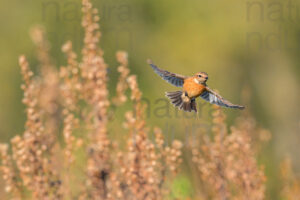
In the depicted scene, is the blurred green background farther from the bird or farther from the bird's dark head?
the bird's dark head

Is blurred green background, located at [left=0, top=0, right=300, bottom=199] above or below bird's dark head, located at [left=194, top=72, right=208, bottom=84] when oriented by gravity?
above

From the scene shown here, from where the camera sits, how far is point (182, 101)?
4188 mm

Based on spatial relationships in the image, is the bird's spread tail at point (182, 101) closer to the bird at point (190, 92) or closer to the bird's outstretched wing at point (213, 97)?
the bird at point (190, 92)

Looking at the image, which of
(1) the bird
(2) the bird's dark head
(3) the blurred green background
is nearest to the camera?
(2) the bird's dark head

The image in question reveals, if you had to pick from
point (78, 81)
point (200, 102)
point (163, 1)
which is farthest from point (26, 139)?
point (163, 1)

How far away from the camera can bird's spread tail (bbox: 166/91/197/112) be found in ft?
13.3

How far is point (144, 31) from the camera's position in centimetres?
1652

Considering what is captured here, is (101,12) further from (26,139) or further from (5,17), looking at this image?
(26,139)

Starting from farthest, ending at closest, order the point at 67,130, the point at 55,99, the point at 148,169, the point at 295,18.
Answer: the point at 295,18 < the point at 55,99 < the point at 67,130 < the point at 148,169

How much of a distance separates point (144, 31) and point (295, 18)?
405 centimetres

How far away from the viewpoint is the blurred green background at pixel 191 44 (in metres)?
15.3

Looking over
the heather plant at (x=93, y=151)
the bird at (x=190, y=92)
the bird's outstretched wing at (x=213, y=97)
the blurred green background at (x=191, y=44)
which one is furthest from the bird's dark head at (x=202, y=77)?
the blurred green background at (x=191, y=44)

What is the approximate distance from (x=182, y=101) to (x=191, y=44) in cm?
1156

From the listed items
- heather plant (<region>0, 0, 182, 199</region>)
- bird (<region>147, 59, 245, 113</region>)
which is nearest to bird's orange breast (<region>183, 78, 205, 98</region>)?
bird (<region>147, 59, 245, 113</region>)
